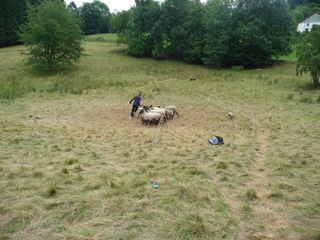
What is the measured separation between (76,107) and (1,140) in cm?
728

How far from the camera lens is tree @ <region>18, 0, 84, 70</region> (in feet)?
102

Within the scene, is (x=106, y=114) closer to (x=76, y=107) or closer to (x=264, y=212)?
(x=76, y=107)

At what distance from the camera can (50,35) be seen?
1236 inches

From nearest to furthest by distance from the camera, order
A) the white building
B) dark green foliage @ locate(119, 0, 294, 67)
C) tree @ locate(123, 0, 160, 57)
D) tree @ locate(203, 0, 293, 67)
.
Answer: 1. tree @ locate(203, 0, 293, 67)
2. dark green foliage @ locate(119, 0, 294, 67)
3. tree @ locate(123, 0, 160, 57)
4. the white building

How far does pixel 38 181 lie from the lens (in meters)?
6.17

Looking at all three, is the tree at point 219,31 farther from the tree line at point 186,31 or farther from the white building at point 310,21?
the white building at point 310,21

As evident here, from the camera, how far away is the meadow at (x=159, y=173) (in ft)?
14.7

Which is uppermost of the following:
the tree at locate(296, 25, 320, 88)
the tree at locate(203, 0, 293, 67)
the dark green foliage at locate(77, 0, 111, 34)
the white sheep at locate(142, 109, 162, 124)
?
the dark green foliage at locate(77, 0, 111, 34)

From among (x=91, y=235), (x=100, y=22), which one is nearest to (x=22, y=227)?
(x=91, y=235)

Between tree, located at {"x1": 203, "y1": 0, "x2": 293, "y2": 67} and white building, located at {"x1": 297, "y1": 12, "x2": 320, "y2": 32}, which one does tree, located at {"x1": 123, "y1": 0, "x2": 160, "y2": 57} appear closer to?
tree, located at {"x1": 203, "y1": 0, "x2": 293, "y2": 67}

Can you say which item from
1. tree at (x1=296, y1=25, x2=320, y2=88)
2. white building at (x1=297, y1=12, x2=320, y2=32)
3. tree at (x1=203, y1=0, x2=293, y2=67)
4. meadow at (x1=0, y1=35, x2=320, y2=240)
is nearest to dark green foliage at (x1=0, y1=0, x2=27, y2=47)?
tree at (x1=203, y1=0, x2=293, y2=67)

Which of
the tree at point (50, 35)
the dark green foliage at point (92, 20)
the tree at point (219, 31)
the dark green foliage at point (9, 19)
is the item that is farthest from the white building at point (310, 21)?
the dark green foliage at point (9, 19)

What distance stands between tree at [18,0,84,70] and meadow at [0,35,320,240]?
16.2 metres

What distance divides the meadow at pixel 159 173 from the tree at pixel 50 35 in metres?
16.2
